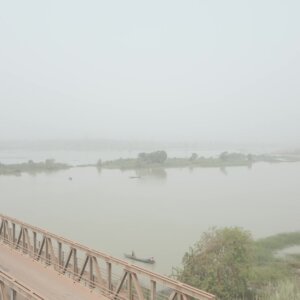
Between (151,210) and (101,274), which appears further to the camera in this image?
(151,210)

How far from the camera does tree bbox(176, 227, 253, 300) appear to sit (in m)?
16.9

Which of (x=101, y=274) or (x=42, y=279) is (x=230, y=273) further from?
(x=42, y=279)

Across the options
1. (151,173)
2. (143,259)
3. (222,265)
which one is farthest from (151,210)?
(151,173)

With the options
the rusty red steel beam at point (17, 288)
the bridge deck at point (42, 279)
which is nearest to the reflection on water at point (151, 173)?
the bridge deck at point (42, 279)

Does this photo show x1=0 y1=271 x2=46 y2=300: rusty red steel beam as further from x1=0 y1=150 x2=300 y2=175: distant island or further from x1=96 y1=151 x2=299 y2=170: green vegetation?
x1=96 y1=151 x2=299 y2=170: green vegetation

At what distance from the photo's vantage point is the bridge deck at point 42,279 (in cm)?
1112

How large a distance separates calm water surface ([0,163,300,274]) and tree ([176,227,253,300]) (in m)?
4.27

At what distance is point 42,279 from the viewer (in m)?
12.5

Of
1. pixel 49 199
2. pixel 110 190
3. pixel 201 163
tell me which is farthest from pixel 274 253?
pixel 201 163

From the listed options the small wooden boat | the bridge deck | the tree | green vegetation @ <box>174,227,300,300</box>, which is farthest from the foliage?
the small wooden boat

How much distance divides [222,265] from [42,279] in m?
7.95

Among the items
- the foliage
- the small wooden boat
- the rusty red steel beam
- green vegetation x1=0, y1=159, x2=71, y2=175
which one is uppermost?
the rusty red steel beam

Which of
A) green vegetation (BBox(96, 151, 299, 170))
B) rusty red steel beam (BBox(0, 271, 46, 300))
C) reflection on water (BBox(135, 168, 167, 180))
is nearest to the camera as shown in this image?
rusty red steel beam (BBox(0, 271, 46, 300))

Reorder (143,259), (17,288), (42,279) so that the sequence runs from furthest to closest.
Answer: (143,259)
(42,279)
(17,288)
